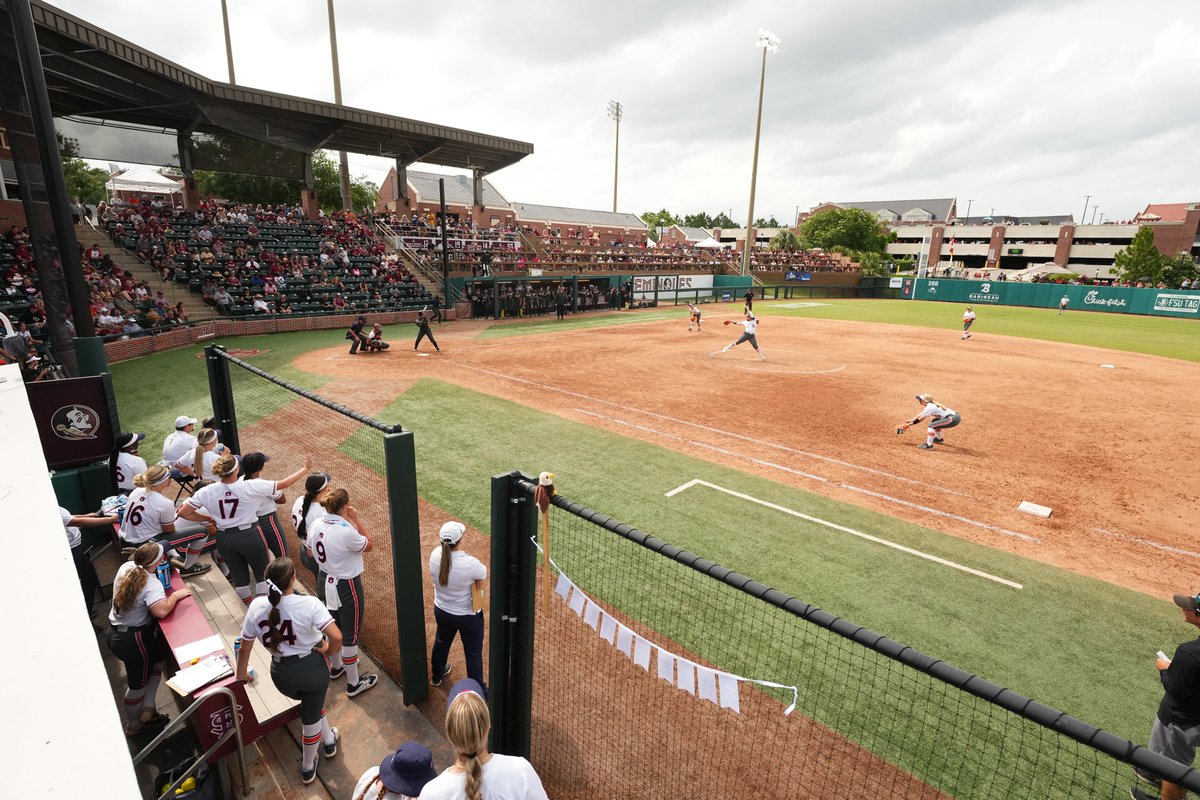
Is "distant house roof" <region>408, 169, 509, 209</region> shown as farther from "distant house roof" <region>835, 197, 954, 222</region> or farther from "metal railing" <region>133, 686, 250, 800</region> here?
"distant house roof" <region>835, 197, 954, 222</region>

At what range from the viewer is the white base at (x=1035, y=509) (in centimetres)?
969

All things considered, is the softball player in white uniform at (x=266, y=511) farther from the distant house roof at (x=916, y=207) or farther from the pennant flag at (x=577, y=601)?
the distant house roof at (x=916, y=207)

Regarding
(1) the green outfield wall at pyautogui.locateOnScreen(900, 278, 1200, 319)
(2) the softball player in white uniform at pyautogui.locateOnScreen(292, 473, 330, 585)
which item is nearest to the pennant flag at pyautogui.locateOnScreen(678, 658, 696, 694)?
(2) the softball player in white uniform at pyautogui.locateOnScreen(292, 473, 330, 585)

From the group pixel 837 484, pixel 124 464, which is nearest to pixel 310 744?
pixel 124 464

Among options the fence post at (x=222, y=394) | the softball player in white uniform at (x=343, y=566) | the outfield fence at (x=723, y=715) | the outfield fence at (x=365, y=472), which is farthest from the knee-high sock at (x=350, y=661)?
the fence post at (x=222, y=394)

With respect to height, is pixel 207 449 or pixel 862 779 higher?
pixel 207 449

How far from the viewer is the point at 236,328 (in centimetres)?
2514

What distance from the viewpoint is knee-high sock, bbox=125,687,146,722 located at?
4945 mm

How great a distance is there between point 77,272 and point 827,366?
21231 millimetres

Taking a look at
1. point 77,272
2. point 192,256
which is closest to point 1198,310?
point 77,272

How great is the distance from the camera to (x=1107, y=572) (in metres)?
8.04

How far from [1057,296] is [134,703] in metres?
68.9

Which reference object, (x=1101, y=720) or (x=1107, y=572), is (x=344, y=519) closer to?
(x=1101, y=720)

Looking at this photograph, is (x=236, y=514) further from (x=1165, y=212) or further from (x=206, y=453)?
(x=1165, y=212)
